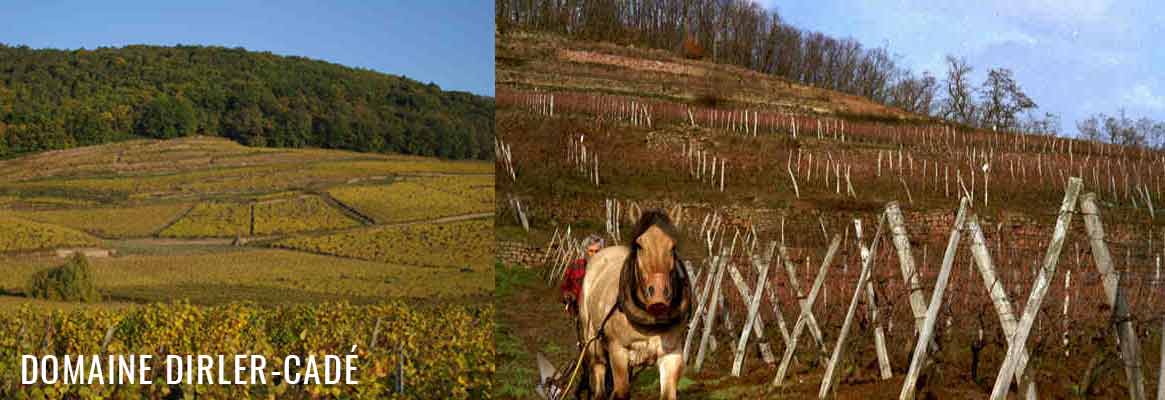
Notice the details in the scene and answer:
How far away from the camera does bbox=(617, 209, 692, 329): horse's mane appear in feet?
20.8

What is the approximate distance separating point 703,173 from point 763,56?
178 feet

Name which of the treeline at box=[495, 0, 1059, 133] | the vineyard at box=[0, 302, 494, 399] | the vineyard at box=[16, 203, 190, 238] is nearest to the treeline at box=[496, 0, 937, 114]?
the treeline at box=[495, 0, 1059, 133]

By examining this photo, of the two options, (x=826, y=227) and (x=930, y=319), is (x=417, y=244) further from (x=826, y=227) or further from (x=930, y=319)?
(x=930, y=319)

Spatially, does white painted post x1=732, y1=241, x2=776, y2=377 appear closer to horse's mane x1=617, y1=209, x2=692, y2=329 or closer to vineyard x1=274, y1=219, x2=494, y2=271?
horse's mane x1=617, y1=209, x2=692, y2=329

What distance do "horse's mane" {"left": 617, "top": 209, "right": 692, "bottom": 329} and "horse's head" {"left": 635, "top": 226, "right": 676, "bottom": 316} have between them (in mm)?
46

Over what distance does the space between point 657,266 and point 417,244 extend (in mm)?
67351

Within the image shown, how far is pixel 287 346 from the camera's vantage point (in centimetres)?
1599

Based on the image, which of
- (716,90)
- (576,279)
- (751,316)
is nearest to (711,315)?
(751,316)

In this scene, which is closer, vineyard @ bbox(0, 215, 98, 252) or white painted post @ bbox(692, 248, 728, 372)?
white painted post @ bbox(692, 248, 728, 372)

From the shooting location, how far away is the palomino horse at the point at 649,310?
20.5ft

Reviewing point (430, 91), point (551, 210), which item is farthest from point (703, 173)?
point (430, 91)

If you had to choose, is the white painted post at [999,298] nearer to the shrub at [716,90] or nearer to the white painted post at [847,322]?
the white painted post at [847,322]

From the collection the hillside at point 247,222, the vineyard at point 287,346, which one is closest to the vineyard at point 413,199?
the hillside at point 247,222

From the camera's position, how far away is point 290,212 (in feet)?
253
